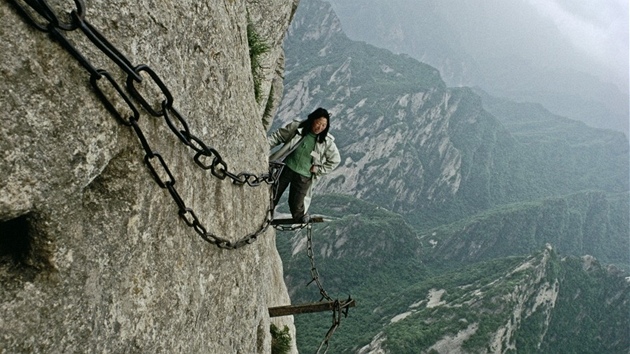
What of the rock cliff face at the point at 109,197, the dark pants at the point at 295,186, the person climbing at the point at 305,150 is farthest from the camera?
the dark pants at the point at 295,186

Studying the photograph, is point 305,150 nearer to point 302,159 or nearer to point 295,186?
point 302,159

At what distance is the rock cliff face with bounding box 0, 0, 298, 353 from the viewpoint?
269cm

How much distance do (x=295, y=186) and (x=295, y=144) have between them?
3.61 ft

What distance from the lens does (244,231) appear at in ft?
21.3

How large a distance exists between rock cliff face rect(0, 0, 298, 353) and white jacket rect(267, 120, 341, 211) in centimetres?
335

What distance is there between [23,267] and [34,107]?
1.20 m

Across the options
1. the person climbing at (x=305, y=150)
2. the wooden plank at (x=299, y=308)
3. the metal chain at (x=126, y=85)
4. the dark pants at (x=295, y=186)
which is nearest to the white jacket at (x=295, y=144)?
the person climbing at (x=305, y=150)

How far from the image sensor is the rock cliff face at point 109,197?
2.69 meters

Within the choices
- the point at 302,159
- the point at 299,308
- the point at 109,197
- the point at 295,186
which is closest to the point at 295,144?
the point at 302,159

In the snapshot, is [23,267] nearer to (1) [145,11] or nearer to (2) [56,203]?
(2) [56,203]

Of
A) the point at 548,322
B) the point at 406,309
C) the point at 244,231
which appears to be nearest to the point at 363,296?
the point at 406,309

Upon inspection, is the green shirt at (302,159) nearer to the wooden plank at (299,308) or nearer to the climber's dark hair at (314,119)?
the climber's dark hair at (314,119)

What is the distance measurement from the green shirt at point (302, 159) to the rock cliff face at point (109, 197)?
11.6ft

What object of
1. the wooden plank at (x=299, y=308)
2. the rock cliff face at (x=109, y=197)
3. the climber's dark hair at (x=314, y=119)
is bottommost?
the wooden plank at (x=299, y=308)
